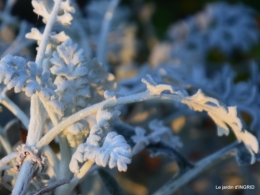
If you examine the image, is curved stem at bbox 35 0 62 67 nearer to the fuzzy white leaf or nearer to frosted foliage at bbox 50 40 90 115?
frosted foliage at bbox 50 40 90 115

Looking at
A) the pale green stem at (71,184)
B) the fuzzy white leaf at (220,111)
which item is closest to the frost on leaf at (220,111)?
the fuzzy white leaf at (220,111)

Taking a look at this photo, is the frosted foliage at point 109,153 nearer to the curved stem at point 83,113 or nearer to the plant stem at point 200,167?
the curved stem at point 83,113

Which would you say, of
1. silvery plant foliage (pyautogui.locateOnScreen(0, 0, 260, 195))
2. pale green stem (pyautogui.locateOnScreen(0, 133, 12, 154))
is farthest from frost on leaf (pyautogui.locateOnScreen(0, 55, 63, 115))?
pale green stem (pyautogui.locateOnScreen(0, 133, 12, 154))

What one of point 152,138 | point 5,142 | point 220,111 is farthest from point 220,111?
point 5,142

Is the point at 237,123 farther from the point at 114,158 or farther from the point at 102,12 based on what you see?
the point at 102,12

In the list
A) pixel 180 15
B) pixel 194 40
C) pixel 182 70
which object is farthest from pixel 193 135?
pixel 180 15

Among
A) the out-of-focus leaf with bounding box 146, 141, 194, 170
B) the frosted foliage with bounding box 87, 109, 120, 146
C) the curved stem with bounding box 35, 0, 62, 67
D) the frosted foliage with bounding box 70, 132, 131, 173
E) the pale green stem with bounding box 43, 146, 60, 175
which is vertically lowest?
the out-of-focus leaf with bounding box 146, 141, 194, 170
